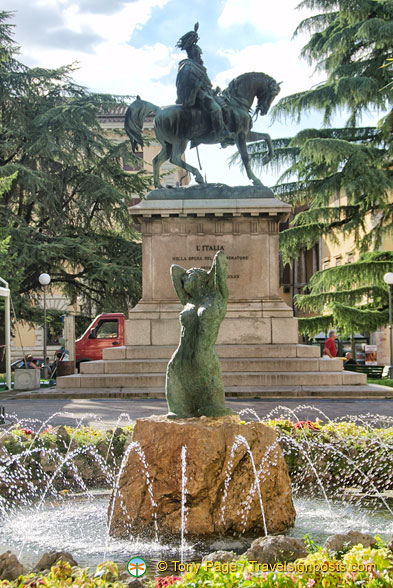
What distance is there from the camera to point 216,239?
54.3 feet

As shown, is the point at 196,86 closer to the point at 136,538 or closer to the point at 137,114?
the point at 137,114

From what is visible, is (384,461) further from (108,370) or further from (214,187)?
(214,187)

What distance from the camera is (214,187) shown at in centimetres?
1697

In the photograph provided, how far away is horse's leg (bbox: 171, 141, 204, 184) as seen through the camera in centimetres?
1705

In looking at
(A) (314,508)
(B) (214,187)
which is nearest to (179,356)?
(A) (314,508)

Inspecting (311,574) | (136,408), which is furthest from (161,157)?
(311,574)

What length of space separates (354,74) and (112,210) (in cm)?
Result: 1057

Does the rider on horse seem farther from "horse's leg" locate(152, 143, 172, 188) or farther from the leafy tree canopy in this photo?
the leafy tree canopy

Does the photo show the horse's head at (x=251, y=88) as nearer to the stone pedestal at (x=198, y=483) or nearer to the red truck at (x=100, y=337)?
the red truck at (x=100, y=337)

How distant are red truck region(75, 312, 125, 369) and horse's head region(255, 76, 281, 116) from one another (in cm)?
934

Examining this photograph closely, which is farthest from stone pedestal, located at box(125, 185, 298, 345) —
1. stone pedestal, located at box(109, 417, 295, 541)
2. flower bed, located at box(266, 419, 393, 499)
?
stone pedestal, located at box(109, 417, 295, 541)

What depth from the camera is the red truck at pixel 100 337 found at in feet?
78.5

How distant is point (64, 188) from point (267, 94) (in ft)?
46.5

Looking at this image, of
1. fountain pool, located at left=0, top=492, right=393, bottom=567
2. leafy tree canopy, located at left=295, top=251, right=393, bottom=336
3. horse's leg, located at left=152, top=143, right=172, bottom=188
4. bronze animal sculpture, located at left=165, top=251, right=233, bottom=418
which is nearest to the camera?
fountain pool, located at left=0, top=492, right=393, bottom=567
